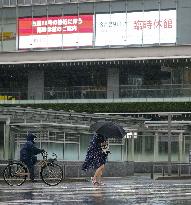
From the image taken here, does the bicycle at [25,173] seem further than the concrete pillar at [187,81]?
No

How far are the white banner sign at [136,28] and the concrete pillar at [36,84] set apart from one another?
7154 millimetres

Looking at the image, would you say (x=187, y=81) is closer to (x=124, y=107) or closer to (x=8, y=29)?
(x=124, y=107)

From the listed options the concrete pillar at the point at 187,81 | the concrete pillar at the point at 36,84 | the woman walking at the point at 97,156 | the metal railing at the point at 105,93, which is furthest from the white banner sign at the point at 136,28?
the woman walking at the point at 97,156

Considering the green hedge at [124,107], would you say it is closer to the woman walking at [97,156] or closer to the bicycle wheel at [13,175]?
the woman walking at [97,156]

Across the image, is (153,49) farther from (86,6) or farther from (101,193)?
(101,193)

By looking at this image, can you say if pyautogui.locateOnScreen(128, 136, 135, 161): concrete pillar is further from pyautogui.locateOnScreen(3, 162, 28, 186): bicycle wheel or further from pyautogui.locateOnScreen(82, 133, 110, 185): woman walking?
pyautogui.locateOnScreen(3, 162, 28, 186): bicycle wheel

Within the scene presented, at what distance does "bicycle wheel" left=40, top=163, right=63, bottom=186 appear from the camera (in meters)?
19.0

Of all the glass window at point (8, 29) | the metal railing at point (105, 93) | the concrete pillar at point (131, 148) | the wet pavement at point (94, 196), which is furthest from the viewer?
the glass window at point (8, 29)

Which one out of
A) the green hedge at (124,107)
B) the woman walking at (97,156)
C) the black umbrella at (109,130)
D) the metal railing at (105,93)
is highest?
the metal railing at (105,93)

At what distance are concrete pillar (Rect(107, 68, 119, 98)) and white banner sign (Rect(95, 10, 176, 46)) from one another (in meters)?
3.19

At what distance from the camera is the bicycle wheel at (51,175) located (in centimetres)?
1905

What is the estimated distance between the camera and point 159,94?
176 feet

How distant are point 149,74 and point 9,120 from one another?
97.2 feet

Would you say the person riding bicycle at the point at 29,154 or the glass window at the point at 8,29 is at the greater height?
the glass window at the point at 8,29
